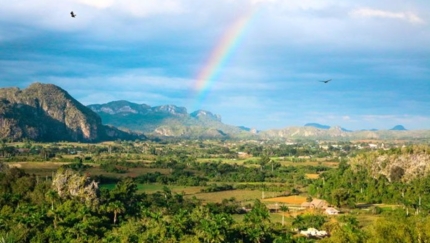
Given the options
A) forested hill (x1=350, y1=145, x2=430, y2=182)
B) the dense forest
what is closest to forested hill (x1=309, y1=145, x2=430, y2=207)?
forested hill (x1=350, y1=145, x2=430, y2=182)

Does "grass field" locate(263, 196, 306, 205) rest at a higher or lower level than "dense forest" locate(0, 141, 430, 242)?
lower

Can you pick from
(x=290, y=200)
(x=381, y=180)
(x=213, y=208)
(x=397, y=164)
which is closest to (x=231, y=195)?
(x=290, y=200)

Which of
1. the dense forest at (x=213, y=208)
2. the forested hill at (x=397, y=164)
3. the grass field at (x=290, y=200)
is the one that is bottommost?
the grass field at (x=290, y=200)

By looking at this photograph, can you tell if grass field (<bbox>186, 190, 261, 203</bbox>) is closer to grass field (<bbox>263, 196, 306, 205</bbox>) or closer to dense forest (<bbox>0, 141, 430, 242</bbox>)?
grass field (<bbox>263, 196, 306, 205</bbox>)

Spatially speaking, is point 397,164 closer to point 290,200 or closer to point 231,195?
point 290,200

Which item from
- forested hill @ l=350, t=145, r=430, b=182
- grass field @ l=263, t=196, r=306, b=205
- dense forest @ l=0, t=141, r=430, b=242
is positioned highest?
forested hill @ l=350, t=145, r=430, b=182

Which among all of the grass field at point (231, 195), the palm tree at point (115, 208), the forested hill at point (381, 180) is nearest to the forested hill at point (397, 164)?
the forested hill at point (381, 180)

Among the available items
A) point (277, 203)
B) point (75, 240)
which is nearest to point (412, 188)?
point (277, 203)

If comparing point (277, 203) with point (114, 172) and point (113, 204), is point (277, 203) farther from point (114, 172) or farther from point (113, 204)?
point (114, 172)

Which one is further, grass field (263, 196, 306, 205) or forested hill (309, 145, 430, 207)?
grass field (263, 196, 306, 205)

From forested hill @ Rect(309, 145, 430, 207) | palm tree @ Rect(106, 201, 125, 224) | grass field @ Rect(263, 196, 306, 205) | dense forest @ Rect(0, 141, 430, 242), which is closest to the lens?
dense forest @ Rect(0, 141, 430, 242)

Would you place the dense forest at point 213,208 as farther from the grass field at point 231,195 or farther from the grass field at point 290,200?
the grass field at point 231,195
